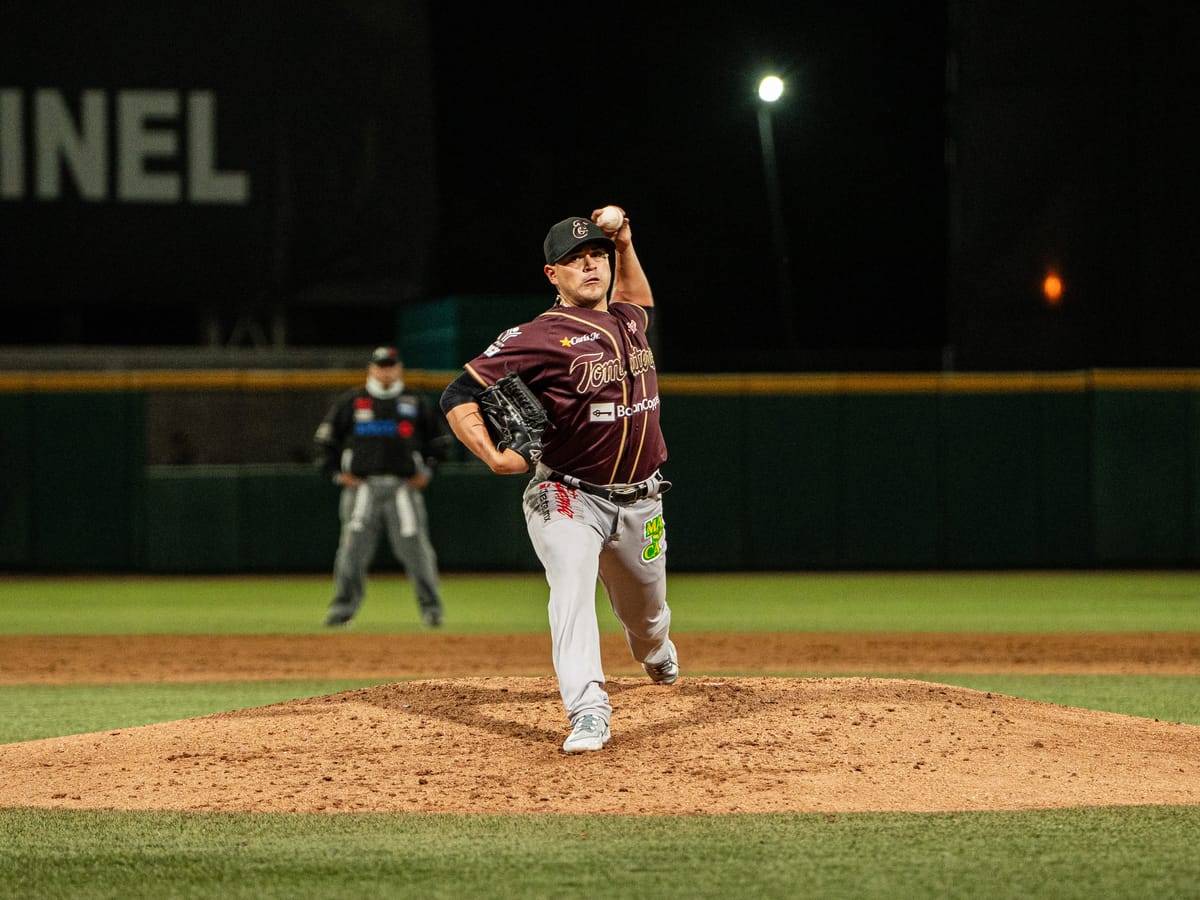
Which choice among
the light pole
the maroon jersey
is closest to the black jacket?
the maroon jersey

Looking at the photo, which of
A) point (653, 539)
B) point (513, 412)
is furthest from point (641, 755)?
point (513, 412)

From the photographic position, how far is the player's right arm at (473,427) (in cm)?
498

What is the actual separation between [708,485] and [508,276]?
3290mm

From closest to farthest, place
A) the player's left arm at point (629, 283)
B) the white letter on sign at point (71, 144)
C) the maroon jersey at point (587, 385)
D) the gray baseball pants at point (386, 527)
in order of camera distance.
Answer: the maroon jersey at point (587, 385) → the player's left arm at point (629, 283) → the gray baseball pants at point (386, 527) → the white letter on sign at point (71, 144)

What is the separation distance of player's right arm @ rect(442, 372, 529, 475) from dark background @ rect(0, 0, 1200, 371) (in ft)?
36.3

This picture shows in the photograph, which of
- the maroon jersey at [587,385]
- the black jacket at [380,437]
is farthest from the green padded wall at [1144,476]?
the maroon jersey at [587,385]

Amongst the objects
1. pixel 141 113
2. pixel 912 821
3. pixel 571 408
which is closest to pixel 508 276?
pixel 141 113

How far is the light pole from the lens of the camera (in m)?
16.9

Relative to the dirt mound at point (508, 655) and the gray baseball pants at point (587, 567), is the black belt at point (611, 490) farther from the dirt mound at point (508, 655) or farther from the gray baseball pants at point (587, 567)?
the dirt mound at point (508, 655)

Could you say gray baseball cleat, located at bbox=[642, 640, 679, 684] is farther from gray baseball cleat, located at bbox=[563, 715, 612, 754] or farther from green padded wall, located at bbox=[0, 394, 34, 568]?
green padded wall, located at bbox=[0, 394, 34, 568]

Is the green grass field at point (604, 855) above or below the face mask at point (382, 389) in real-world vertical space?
below

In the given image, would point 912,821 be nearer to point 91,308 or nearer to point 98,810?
point 98,810

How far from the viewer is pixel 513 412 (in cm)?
520

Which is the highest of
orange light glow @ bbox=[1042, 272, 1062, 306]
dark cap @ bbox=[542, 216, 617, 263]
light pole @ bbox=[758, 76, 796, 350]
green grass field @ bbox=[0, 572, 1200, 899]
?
light pole @ bbox=[758, 76, 796, 350]
